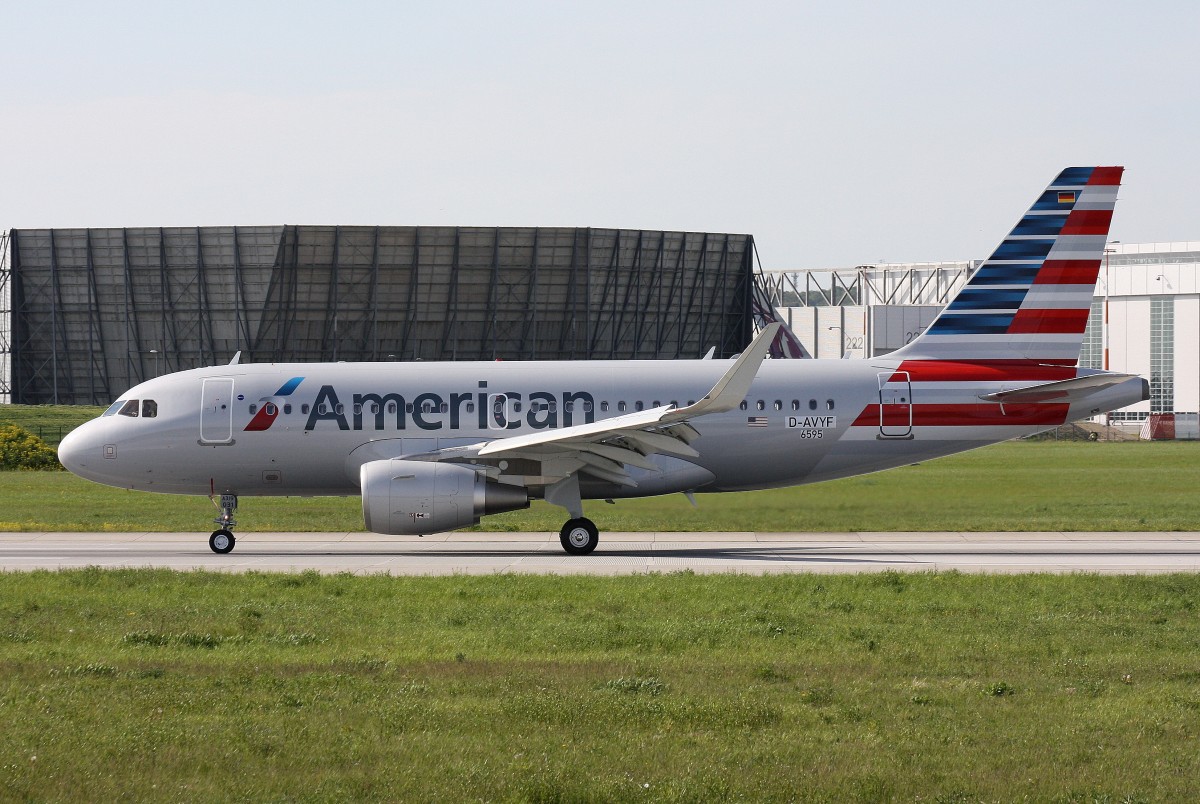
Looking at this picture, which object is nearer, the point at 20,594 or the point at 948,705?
the point at 948,705

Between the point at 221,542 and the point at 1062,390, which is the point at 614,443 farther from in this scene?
the point at 1062,390

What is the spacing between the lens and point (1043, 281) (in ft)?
91.3

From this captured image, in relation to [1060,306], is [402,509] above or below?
below

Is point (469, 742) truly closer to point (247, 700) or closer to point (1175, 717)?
point (247, 700)

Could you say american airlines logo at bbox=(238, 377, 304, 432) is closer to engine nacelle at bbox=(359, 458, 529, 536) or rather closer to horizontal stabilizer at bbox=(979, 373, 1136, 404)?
A: engine nacelle at bbox=(359, 458, 529, 536)

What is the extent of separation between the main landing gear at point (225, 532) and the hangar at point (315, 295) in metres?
52.4

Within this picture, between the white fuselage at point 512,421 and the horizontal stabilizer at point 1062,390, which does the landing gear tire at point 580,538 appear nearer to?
the white fuselage at point 512,421

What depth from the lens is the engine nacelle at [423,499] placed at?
963 inches

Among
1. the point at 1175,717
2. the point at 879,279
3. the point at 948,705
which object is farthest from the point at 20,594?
the point at 879,279

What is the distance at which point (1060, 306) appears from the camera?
2784 cm

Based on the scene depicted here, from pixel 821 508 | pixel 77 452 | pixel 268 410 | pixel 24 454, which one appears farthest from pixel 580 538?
pixel 24 454

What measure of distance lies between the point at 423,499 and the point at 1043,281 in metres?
13.1

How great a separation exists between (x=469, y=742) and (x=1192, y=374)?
9908 centimetres

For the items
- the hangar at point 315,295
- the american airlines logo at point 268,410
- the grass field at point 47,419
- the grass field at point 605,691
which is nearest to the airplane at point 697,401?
the american airlines logo at point 268,410
